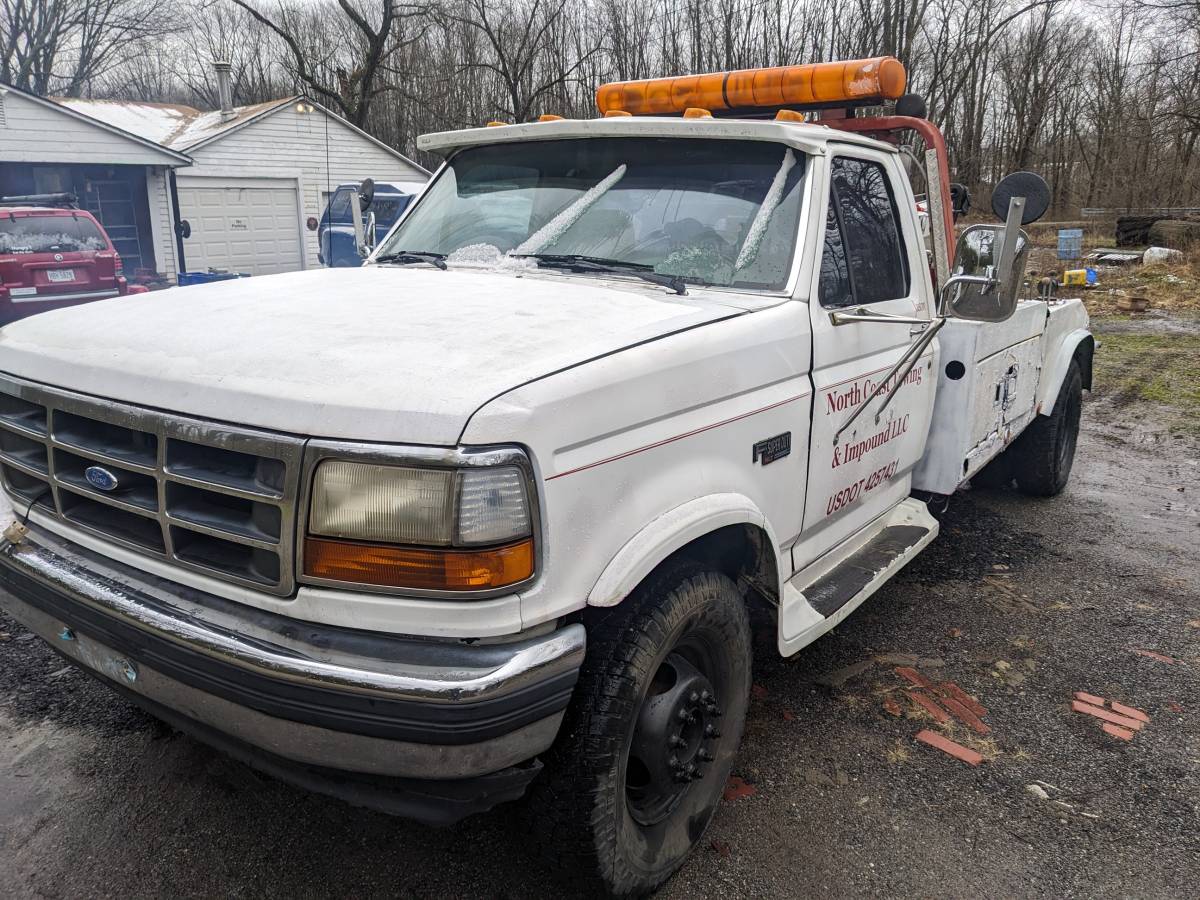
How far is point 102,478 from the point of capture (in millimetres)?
2369

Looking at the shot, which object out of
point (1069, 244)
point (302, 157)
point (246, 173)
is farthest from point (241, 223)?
point (1069, 244)

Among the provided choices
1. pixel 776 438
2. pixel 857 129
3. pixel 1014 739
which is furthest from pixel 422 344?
pixel 857 129

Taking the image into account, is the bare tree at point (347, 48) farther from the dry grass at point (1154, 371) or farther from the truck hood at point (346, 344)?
the truck hood at point (346, 344)

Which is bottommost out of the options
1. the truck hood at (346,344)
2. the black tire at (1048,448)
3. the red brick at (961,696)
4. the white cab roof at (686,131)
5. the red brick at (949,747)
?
the red brick at (961,696)

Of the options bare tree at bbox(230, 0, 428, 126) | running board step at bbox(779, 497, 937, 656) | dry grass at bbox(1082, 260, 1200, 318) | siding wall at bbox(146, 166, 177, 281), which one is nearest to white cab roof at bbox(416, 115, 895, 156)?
running board step at bbox(779, 497, 937, 656)

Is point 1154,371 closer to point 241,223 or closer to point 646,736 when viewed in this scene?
point 646,736

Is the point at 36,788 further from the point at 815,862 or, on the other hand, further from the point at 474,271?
the point at 815,862

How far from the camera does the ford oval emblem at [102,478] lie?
7.71ft

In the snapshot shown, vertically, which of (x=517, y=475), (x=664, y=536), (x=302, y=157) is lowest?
(x=664, y=536)

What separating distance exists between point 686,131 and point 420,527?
2.01 meters

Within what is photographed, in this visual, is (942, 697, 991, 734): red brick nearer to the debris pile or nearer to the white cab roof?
the debris pile

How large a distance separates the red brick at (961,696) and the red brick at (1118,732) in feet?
1.38

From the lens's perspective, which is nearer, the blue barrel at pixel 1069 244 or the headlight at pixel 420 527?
the headlight at pixel 420 527

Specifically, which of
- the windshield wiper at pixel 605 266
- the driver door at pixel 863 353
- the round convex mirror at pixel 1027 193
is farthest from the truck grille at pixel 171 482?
the round convex mirror at pixel 1027 193
